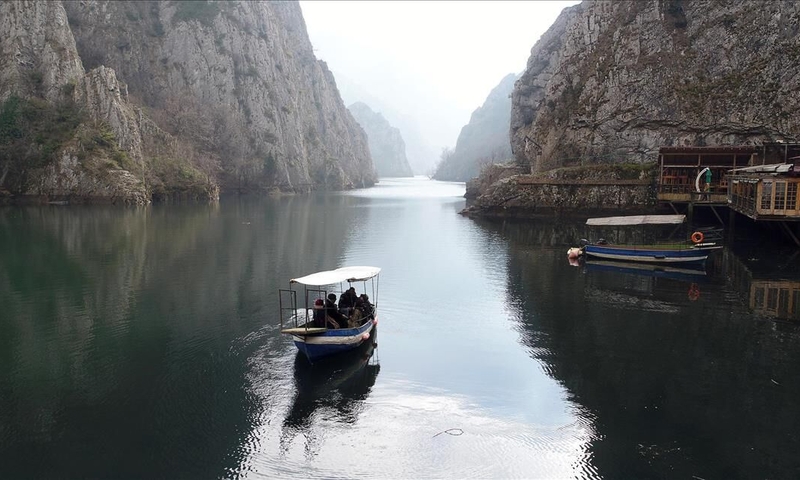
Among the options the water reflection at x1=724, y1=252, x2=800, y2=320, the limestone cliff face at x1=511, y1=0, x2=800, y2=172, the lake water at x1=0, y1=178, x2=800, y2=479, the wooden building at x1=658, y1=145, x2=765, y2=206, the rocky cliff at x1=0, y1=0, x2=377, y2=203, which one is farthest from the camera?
the rocky cliff at x1=0, y1=0, x2=377, y2=203

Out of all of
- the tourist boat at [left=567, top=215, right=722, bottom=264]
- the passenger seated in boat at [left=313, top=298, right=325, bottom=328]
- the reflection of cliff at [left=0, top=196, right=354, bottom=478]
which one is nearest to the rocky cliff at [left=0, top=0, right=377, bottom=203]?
the reflection of cliff at [left=0, top=196, right=354, bottom=478]

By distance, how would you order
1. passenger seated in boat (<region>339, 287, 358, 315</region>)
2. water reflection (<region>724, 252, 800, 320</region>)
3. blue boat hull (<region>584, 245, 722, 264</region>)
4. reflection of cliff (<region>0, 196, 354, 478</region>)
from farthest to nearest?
blue boat hull (<region>584, 245, 722, 264</region>) → water reflection (<region>724, 252, 800, 320</region>) → passenger seated in boat (<region>339, 287, 358, 315</region>) → reflection of cliff (<region>0, 196, 354, 478</region>)

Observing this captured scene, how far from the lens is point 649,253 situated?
164 ft

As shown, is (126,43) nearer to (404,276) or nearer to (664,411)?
(404,276)

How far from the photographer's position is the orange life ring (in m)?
37.9

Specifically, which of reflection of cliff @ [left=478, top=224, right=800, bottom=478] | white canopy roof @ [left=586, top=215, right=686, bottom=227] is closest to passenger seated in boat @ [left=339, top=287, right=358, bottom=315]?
reflection of cliff @ [left=478, top=224, right=800, bottom=478]

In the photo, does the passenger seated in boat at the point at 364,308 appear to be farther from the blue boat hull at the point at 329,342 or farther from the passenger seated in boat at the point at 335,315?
the blue boat hull at the point at 329,342

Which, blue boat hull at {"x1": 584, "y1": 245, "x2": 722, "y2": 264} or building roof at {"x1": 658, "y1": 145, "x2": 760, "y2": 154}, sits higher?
building roof at {"x1": 658, "y1": 145, "x2": 760, "y2": 154}

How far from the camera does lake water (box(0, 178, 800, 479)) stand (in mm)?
17609

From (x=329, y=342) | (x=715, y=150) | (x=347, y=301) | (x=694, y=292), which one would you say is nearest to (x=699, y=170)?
(x=715, y=150)

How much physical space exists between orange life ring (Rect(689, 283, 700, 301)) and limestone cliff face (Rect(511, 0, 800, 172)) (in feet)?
169

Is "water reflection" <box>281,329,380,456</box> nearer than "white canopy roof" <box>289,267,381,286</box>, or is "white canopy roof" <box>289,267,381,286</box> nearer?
"water reflection" <box>281,329,380,456</box>

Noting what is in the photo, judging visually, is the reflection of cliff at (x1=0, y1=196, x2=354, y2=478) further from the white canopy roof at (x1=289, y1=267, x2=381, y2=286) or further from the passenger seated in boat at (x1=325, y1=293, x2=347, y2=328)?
the white canopy roof at (x1=289, y1=267, x2=381, y2=286)

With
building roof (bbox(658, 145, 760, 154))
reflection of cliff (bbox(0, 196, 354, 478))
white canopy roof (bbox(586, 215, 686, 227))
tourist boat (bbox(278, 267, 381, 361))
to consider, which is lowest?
reflection of cliff (bbox(0, 196, 354, 478))
